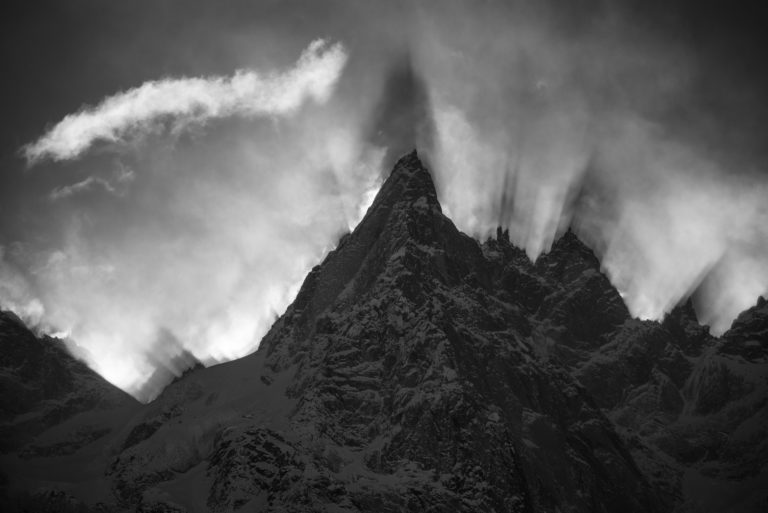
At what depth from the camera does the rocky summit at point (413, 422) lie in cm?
12225

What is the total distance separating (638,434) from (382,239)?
7285 centimetres

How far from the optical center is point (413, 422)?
129875mm

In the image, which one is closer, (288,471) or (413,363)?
(288,471)

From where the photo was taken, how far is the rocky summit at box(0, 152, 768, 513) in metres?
122

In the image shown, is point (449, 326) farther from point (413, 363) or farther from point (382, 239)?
point (382, 239)

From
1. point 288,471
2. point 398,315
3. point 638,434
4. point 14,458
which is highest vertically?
point 638,434

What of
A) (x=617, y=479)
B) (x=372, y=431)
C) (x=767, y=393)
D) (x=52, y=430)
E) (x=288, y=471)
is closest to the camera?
(x=288, y=471)

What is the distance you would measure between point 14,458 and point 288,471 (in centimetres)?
9094

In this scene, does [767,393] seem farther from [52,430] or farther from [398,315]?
[52,430]

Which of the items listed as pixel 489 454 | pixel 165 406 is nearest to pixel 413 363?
pixel 489 454

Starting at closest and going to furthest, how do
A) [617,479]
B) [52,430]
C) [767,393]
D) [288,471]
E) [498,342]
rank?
[288,471] → [617,479] → [498,342] → [767,393] → [52,430]

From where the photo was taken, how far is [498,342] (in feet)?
526

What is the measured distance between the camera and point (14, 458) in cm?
17762

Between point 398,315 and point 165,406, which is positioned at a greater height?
point 398,315
